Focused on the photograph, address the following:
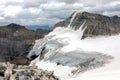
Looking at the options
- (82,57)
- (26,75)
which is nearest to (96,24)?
(82,57)

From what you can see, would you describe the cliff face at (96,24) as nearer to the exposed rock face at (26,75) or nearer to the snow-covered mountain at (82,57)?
the snow-covered mountain at (82,57)

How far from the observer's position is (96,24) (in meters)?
80.8

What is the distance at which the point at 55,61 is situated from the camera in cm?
6425

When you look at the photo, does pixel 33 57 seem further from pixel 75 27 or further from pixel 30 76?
pixel 30 76

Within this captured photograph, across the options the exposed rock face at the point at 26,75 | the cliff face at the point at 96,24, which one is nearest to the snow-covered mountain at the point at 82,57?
the cliff face at the point at 96,24

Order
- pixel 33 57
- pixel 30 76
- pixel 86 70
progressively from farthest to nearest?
1. pixel 33 57
2. pixel 86 70
3. pixel 30 76

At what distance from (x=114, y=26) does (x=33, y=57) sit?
2310cm

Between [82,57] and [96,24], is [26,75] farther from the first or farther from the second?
[96,24]

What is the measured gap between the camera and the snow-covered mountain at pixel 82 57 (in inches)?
2094

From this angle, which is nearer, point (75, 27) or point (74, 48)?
point (74, 48)

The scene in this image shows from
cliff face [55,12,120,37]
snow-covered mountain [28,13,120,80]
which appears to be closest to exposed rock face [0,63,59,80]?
A: snow-covered mountain [28,13,120,80]

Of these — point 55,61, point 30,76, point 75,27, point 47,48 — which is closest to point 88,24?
point 75,27

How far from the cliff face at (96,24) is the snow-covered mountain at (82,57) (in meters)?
1.72

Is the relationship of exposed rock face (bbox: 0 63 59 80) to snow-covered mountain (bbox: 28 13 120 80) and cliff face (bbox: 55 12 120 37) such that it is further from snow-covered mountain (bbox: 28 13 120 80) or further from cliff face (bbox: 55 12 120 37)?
cliff face (bbox: 55 12 120 37)
